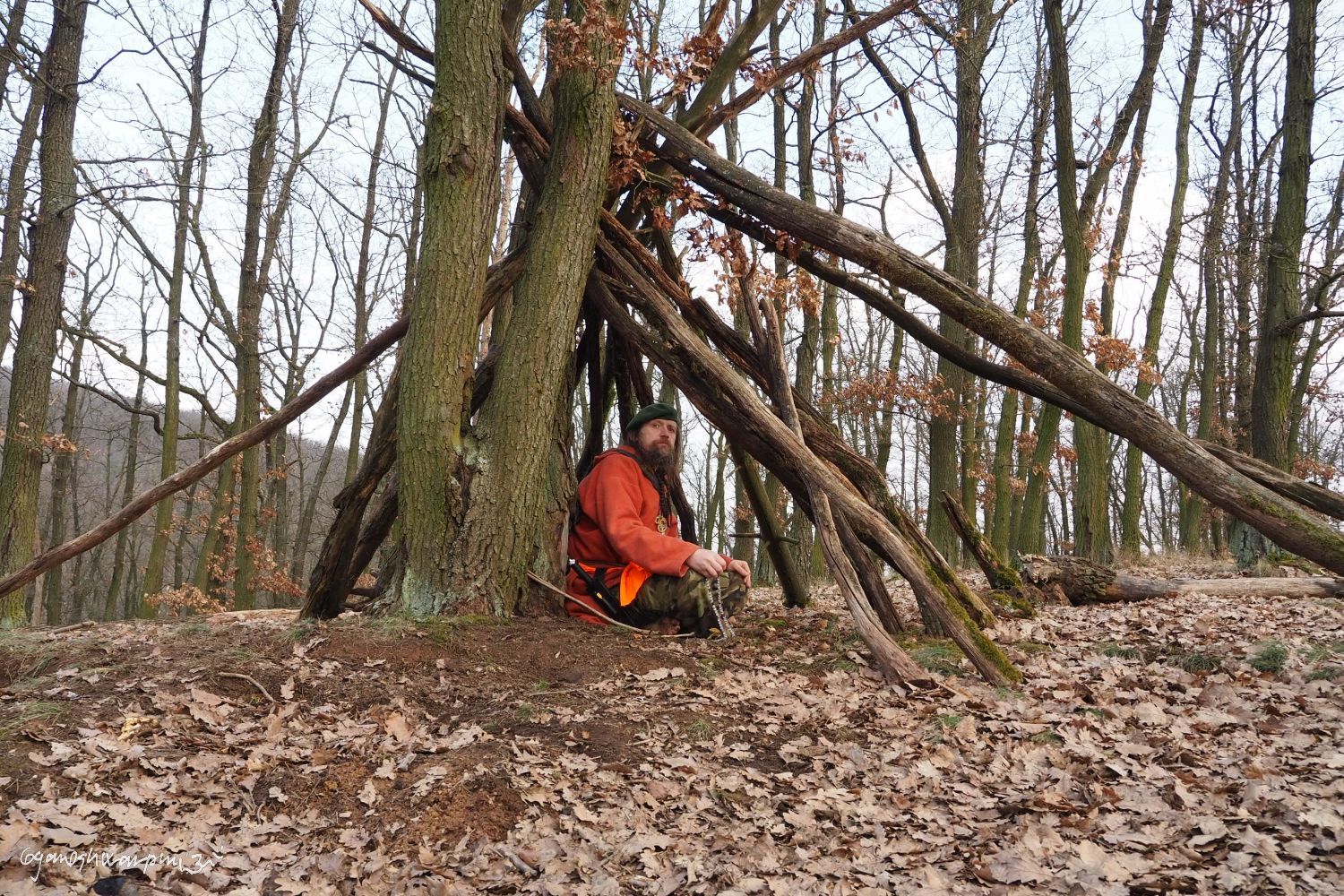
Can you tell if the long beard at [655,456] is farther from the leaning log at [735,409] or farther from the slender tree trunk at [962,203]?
the slender tree trunk at [962,203]

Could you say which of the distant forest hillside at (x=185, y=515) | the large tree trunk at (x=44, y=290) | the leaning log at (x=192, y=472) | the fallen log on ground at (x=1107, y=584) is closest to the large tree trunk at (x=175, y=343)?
the distant forest hillside at (x=185, y=515)

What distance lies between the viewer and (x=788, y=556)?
7102 mm

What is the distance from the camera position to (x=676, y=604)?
5395mm

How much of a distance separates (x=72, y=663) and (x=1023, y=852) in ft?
14.1

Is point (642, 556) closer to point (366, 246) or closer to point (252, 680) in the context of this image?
point (252, 680)

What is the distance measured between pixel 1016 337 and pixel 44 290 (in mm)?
9468

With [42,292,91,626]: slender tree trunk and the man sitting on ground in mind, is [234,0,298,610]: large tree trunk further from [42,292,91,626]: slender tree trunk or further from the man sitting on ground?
the man sitting on ground

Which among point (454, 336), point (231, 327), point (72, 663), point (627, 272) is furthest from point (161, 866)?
point (231, 327)

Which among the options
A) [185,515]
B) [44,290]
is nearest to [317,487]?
[185,515]

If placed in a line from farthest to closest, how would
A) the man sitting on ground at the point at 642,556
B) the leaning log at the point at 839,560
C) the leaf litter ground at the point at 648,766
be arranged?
the man sitting on ground at the point at 642,556 < the leaning log at the point at 839,560 < the leaf litter ground at the point at 648,766

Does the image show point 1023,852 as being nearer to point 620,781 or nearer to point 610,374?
point 620,781

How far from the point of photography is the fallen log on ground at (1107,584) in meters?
6.87

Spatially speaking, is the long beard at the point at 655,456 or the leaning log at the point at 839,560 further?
the long beard at the point at 655,456

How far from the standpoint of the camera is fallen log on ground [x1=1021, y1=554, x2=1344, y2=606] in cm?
687
